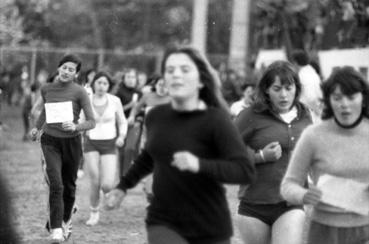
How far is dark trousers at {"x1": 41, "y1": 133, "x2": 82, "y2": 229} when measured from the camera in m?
9.68

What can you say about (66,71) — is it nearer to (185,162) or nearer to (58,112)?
(58,112)

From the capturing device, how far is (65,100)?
9953 millimetres

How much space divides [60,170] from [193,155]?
4.81 m

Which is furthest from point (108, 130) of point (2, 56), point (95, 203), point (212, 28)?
point (212, 28)

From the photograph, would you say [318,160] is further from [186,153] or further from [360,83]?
[186,153]

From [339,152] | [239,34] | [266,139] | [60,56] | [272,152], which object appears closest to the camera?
[339,152]

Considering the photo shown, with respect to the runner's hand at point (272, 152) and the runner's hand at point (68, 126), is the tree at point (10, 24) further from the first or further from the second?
the runner's hand at point (272, 152)

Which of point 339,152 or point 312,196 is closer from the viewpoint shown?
point 312,196

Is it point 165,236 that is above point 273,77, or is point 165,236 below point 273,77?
below

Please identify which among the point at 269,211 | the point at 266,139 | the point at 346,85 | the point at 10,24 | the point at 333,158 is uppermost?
the point at 346,85

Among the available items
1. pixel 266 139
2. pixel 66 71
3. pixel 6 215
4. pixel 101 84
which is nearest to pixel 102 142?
pixel 101 84

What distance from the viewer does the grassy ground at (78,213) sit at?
10680mm

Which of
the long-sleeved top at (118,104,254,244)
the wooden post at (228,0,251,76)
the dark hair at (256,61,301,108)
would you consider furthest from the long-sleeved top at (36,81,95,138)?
the wooden post at (228,0,251,76)

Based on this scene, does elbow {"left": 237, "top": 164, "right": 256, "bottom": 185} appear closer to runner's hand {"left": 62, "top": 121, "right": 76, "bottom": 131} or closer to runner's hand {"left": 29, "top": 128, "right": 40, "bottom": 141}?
runner's hand {"left": 62, "top": 121, "right": 76, "bottom": 131}
